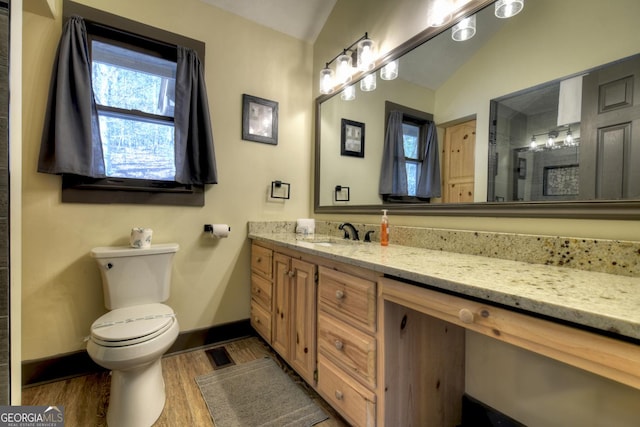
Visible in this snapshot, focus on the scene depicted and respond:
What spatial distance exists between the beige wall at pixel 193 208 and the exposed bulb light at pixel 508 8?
5.12 feet

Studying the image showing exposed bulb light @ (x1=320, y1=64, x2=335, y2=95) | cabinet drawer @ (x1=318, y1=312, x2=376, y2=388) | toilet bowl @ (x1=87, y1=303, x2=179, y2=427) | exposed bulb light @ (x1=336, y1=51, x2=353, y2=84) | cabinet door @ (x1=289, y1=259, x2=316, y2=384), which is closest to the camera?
cabinet drawer @ (x1=318, y1=312, x2=376, y2=388)

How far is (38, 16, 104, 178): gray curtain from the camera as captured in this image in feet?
5.01

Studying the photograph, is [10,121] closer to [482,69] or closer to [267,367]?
[267,367]

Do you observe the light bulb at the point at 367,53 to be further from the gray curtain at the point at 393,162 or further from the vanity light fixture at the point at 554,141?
the vanity light fixture at the point at 554,141

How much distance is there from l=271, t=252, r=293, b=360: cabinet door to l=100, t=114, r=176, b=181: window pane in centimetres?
97

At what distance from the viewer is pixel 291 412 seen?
1.40 meters

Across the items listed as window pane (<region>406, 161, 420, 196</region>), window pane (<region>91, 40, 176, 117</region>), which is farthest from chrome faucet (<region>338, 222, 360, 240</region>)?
window pane (<region>91, 40, 176, 117</region>)

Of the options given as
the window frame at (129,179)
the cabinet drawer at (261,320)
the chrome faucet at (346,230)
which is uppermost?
the window frame at (129,179)

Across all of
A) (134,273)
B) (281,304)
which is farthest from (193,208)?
(281,304)

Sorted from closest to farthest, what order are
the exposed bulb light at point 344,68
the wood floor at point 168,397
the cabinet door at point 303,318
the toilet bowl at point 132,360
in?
the toilet bowl at point 132,360, the wood floor at point 168,397, the cabinet door at point 303,318, the exposed bulb light at point 344,68

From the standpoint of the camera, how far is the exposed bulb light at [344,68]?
2074 mm

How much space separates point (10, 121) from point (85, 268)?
1.13 meters

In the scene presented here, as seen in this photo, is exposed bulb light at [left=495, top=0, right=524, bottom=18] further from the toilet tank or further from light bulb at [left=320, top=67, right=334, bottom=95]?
the toilet tank

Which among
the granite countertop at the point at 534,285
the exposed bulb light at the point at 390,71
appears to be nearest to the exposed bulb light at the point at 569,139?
the granite countertop at the point at 534,285
